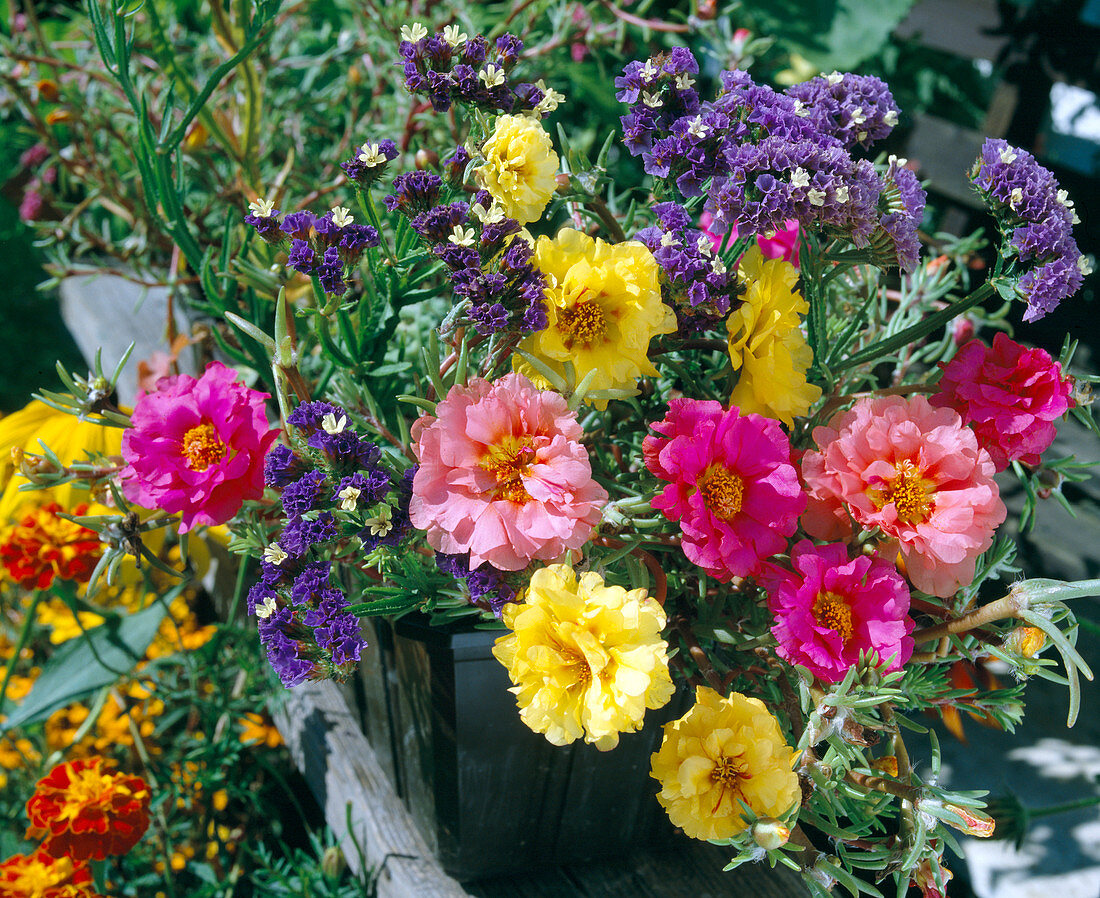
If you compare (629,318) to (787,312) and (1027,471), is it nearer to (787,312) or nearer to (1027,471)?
(787,312)

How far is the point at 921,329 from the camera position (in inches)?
19.3

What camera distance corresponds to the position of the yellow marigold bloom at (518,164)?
0.43 meters

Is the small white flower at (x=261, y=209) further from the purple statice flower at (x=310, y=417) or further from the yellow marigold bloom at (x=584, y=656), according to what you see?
the yellow marigold bloom at (x=584, y=656)

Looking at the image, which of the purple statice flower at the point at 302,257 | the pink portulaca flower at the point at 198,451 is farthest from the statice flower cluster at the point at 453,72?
the pink portulaca flower at the point at 198,451

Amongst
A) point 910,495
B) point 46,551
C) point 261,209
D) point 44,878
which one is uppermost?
point 261,209

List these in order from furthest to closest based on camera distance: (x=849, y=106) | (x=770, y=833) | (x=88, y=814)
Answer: (x=88, y=814) → (x=849, y=106) → (x=770, y=833)

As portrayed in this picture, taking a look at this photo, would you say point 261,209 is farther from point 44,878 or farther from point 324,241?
point 44,878

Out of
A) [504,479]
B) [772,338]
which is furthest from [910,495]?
[504,479]

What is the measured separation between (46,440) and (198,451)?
0.34 m

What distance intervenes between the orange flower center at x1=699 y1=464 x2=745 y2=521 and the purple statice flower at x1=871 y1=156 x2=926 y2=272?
150mm

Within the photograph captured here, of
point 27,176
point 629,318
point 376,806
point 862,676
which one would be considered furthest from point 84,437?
point 27,176

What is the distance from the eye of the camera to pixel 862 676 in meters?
0.42

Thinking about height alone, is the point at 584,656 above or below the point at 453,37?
below

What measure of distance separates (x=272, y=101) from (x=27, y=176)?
3.82 ft
